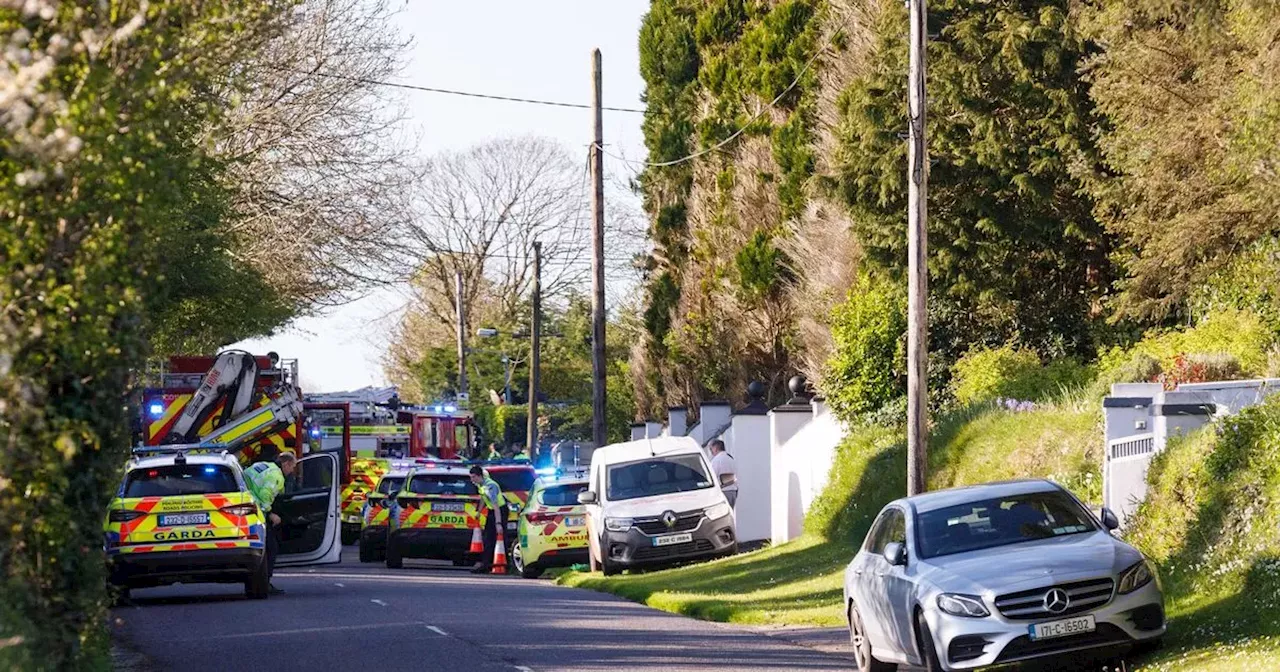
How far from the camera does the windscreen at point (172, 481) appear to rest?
2269 cm

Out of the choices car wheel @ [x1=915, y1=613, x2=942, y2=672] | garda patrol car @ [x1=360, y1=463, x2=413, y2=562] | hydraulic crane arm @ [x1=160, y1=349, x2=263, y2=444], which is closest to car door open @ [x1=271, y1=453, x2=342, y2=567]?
hydraulic crane arm @ [x1=160, y1=349, x2=263, y2=444]

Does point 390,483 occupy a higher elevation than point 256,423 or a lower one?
lower

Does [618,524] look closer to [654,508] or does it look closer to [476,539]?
[654,508]

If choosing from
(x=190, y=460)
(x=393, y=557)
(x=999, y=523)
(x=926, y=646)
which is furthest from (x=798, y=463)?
(x=926, y=646)

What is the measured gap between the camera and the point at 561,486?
3253 centimetres

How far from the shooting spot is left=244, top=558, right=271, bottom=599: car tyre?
2331cm

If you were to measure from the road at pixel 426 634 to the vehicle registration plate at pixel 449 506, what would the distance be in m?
5.46

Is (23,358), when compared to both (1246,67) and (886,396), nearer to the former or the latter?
(1246,67)

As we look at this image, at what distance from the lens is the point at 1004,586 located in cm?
1374

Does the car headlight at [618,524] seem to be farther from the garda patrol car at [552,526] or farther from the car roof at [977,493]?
the car roof at [977,493]

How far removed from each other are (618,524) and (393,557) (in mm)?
5473

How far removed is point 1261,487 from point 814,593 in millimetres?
7992

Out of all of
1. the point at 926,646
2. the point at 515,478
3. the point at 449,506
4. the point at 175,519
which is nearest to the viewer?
the point at 926,646

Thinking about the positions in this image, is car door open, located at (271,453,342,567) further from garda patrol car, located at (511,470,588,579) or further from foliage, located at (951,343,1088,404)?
foliage, located at (951,343,1088,404)
